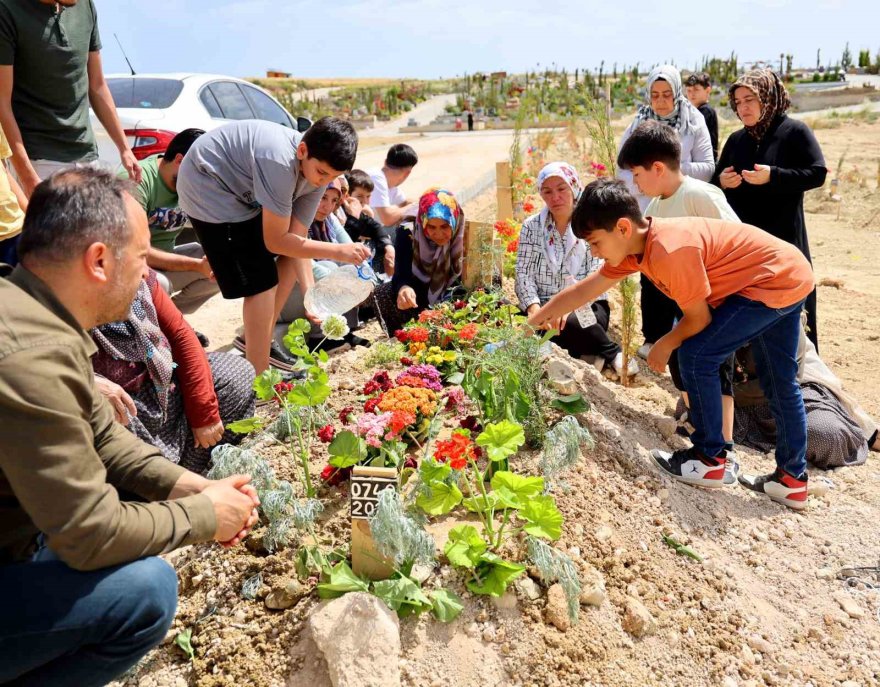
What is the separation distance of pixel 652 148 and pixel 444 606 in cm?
226

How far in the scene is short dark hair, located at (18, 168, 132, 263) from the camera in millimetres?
1459

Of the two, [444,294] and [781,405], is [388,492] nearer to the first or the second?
[781,405]

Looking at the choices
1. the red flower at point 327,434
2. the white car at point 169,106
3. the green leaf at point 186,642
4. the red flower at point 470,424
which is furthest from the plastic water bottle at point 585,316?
the white car at point 169,106

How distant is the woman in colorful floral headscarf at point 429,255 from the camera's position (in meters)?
4.23

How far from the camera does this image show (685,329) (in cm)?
274

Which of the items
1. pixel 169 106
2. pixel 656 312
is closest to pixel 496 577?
pixel 656 312

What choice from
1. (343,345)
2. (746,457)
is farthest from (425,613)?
(343,345)

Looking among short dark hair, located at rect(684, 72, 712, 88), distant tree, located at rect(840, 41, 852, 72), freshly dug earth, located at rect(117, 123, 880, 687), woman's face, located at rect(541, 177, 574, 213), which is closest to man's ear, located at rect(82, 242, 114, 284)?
freshly dug earth, located at rect(117, 123, 880, 687)

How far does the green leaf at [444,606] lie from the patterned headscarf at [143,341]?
131cm

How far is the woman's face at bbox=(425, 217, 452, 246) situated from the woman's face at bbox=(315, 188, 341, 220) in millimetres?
611

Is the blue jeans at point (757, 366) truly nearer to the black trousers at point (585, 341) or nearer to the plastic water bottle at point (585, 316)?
the plastic water bottle at point (585, 316)

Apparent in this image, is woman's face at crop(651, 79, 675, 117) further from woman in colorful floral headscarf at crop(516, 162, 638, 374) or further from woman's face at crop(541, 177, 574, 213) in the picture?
woman's face at crop(541, 177, 574, 213)

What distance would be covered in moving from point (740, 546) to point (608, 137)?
2.42 m

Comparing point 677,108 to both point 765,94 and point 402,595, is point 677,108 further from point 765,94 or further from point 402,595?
point 402,595
